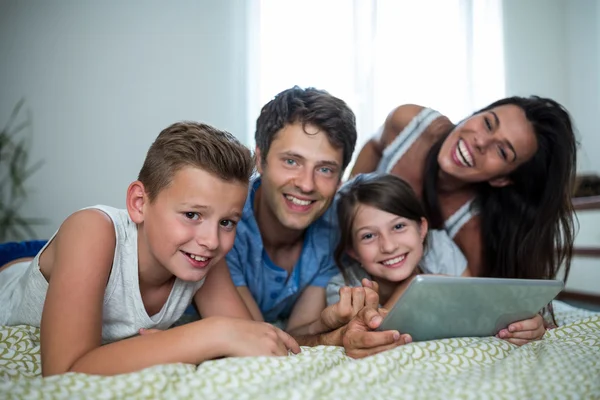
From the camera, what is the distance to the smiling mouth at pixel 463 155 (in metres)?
1.74

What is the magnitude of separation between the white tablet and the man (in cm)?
25

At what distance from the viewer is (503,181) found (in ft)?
6.02

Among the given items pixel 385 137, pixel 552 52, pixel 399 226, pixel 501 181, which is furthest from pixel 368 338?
pixel 552 52

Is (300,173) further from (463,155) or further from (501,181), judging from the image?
(501,181)

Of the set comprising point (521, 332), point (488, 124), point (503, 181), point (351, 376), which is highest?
point (488, 124)

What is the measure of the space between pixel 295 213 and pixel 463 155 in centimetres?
69

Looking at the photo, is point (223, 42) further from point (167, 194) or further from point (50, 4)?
point (167, 194)

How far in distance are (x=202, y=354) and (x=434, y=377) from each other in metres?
0.38

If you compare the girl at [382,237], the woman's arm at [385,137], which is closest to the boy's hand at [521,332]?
the girl at [382,237]

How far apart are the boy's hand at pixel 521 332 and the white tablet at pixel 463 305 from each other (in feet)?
0.04

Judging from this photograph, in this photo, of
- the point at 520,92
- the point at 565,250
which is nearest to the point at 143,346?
the point at 565,250

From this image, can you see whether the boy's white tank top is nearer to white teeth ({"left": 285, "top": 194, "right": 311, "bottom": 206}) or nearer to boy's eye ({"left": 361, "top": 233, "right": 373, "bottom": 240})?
white teeth ({"left": 285, "top": 194, "right": 311, "bottom": 206})

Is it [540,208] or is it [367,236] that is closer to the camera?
[367,236]

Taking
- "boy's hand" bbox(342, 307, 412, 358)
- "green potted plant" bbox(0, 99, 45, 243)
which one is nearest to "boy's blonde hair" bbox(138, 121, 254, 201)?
"boy's hand" bbox(342, 307, 412, 358)
